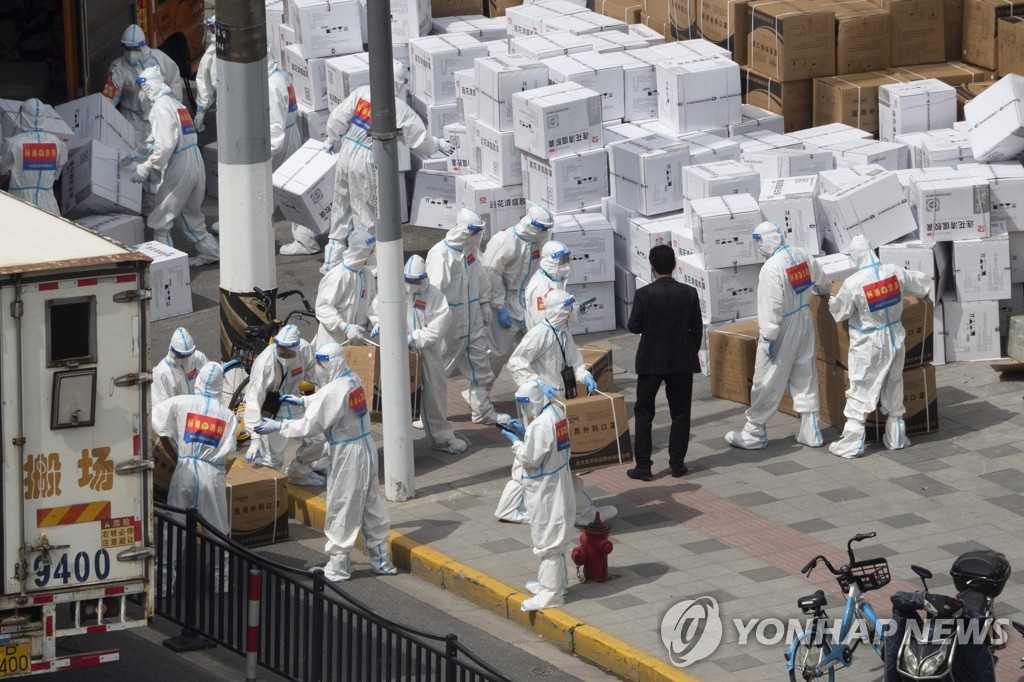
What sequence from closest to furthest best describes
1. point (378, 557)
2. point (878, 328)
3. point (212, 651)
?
point (212, 651)
point (378, 557)
point (878, 328)

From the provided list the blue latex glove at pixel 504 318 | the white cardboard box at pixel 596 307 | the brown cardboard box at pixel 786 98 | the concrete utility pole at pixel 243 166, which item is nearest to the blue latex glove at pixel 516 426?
the blue latex glove at pixel 504 318

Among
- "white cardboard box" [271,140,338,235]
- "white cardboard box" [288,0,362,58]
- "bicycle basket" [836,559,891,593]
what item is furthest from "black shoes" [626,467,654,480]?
"white cardboard box" [288,0,362,58]

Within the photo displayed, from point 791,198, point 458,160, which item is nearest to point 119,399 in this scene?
point 791,198

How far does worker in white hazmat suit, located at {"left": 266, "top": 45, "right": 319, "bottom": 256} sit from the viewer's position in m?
19.2

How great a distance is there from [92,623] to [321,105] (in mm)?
12164

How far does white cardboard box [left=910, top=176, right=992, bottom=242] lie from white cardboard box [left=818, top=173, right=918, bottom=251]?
0.16 metres

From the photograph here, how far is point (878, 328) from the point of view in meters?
13.8

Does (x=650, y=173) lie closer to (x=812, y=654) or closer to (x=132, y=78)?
(x=132, y=78)

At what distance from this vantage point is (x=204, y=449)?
38.8 feet

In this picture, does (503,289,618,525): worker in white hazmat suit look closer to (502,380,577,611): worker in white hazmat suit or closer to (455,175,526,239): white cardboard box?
(502,380,577,611): worker in white hazmat suit

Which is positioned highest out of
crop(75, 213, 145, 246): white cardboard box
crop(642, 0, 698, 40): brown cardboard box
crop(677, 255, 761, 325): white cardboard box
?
crop(642, 0, 698, 40): brown cardboard box

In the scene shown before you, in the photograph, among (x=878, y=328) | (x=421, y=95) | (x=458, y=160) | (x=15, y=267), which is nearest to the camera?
(x=15, y=267)

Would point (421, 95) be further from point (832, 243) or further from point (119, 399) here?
point (119, 399)

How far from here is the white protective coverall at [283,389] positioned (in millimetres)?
13086
